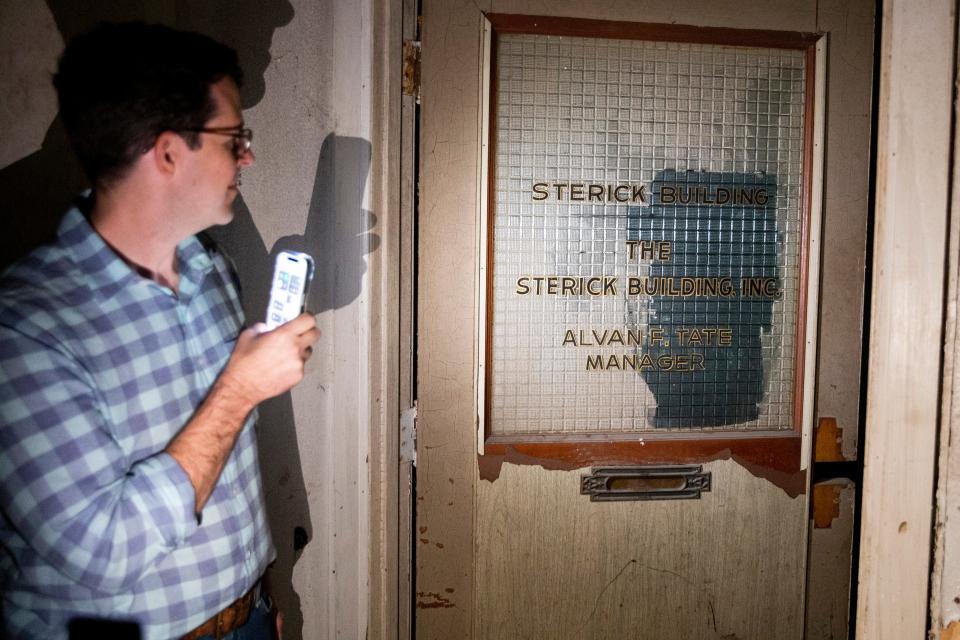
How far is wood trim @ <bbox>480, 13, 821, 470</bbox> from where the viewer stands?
4.77 ft

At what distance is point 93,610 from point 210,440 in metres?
0.31

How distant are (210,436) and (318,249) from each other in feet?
2.03

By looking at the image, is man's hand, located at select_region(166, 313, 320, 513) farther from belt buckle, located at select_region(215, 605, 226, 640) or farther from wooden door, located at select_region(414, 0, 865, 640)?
wooden door, located at select_region(414, 0, 865, 640)

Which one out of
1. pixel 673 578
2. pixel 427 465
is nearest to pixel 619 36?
pixel 427 465

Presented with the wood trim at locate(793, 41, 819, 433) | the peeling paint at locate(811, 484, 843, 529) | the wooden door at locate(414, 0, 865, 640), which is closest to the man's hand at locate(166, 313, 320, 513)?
the wooden door at locate(414, 0, 865, 640)

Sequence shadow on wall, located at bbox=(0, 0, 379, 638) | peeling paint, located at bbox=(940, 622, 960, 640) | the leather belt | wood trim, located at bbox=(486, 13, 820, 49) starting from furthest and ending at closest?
wood trim, located at bbox=(486, 13, 820, 49) < shadow on wall, located at bbox=(0, 0, 379, 638) < the leather belt < peeling paint, located at bbox=(940, 622, 960, 640)

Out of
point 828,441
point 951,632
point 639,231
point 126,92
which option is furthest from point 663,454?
point 126,92

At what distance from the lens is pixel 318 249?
1.40m

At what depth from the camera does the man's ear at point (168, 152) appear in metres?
0.94

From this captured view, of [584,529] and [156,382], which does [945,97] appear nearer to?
[156,382]

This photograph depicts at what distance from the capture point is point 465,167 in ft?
4.75

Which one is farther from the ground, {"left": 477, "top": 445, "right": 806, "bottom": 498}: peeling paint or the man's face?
the man's face

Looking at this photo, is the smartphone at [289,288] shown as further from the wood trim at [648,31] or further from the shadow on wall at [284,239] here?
the wood trim at [648,31]

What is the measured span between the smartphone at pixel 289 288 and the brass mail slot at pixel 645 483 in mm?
913
